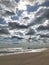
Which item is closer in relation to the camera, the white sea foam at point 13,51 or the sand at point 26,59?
the sand at point 26,59

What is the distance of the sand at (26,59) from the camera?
2834mm

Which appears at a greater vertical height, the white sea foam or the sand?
the white sea foam

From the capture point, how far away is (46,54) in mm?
3068

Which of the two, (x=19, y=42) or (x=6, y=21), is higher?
(x=6, y=21)

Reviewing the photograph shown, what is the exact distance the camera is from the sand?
2.83 metres

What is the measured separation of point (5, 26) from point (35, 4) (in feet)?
2.20

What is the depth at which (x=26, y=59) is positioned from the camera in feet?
9.58

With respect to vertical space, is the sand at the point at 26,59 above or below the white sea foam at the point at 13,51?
below

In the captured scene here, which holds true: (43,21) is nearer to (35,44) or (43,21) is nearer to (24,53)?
(35,44)

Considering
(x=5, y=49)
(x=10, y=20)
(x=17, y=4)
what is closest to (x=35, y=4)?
(x=17, y=4)

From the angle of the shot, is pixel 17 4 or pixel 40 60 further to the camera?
pixel 17 4

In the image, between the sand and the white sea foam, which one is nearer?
the sand

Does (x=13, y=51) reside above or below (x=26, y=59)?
above

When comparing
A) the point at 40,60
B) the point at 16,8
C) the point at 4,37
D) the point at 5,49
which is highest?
the point at 16,8
